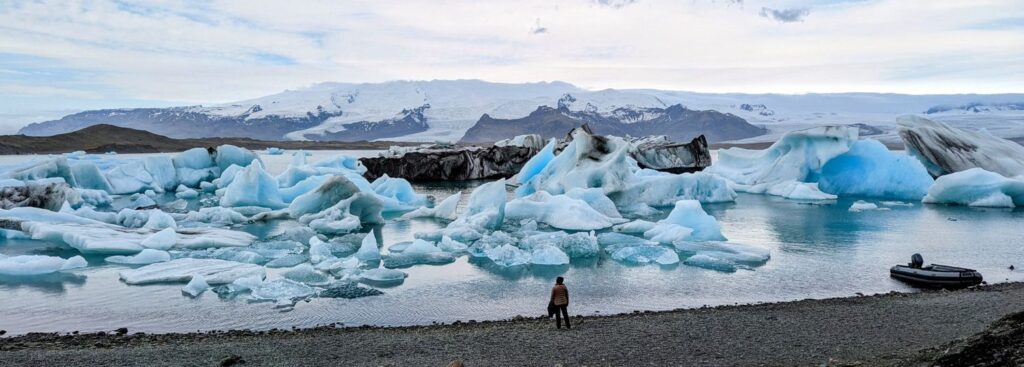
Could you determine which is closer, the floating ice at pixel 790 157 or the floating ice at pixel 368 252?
the floating ice at pixel 368 252

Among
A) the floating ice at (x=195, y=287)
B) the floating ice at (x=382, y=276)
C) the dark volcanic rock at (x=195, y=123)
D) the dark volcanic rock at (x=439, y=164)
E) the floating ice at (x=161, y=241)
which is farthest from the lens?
the dark volcanic rock at (x=195, y=123)

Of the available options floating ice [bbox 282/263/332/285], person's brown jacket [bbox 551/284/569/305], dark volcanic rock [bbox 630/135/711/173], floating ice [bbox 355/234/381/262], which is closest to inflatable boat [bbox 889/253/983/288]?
person's brown jacket [bbox 551/284/569/305]

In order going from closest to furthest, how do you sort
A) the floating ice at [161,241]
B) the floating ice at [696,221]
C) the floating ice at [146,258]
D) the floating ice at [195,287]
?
the floating ice at [195,287] → the floating ice at [146,258] → the floating ice at [161,241] → the floating ice at [696,221]

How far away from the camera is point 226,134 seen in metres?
141

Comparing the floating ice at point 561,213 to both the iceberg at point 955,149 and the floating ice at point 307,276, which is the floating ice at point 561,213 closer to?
the floating ice at point 307,276

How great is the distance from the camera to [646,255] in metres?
11.1

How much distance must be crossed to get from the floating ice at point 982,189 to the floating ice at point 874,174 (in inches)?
56.7

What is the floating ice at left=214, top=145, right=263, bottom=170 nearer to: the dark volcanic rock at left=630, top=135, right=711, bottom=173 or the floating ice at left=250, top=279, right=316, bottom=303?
the dark volcanic rock at left=630, top=135, right=711, bottom=173

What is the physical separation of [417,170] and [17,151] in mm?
34137

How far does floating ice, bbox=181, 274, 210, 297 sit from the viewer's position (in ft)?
28.6

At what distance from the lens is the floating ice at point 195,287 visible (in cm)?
871

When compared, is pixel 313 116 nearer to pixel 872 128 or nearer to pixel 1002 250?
pixel 872 128

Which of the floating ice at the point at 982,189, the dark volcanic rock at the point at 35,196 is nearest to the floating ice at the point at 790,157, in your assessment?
the floating ice at the point at 982,189

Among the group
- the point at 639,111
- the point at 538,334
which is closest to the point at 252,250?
the point at 538,334
